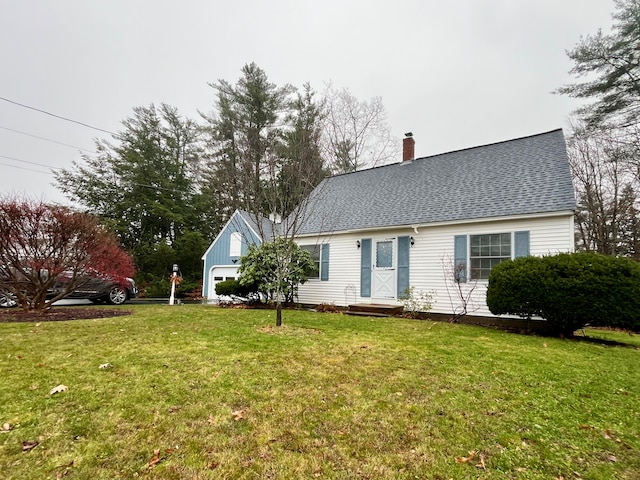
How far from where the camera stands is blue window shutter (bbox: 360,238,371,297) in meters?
10.7

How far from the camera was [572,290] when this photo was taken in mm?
6504

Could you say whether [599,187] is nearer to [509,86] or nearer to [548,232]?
[509,86]

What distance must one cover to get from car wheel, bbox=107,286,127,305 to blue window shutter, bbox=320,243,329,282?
785 centimetres

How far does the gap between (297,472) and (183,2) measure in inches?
631

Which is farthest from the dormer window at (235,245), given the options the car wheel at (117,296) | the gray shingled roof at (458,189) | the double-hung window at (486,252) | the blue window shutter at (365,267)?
the double-hung window at (486,252)

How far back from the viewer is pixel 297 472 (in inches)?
79.5

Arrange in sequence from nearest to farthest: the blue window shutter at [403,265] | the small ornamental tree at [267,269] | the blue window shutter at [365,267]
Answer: the blue window shutter at [403,265]
the small ornamental tree at [267,269]
the blue window shutter at [365,267]

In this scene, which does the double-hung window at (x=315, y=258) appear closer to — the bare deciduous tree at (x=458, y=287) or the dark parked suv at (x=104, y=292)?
the bare deciduous tree at (x=458, y=287)

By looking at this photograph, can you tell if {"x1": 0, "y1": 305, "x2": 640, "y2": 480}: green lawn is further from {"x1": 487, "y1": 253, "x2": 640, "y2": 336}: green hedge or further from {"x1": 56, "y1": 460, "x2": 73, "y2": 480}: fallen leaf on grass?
{"x1": 487, "y1": 253, "x2": 640, "y2": 336}: green hedge

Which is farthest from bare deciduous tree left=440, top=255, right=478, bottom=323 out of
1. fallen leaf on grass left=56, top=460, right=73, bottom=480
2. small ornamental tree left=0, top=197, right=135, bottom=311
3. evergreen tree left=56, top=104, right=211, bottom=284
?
A: evergreen tree left=56, top=104, right=211, bottom=284

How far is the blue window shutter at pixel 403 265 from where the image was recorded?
10031 millimetres

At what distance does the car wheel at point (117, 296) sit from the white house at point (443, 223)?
704 centimetres

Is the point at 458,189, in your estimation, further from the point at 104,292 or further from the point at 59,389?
the point at 104,292

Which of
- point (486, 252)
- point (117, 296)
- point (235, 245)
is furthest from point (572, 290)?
point (117, 296)
